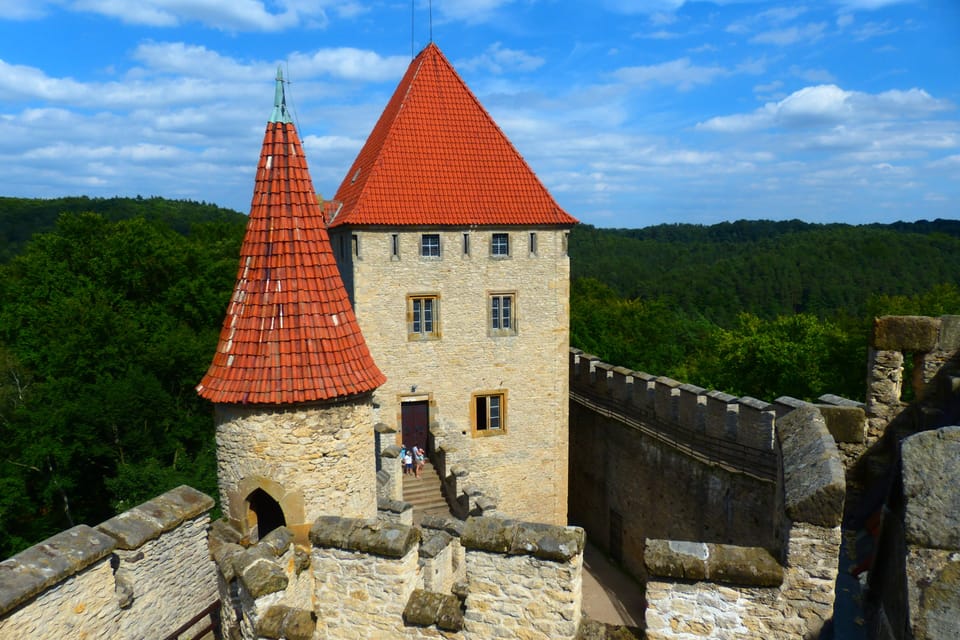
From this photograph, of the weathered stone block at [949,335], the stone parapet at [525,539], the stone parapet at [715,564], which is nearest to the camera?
the stone parapet at [715,564]

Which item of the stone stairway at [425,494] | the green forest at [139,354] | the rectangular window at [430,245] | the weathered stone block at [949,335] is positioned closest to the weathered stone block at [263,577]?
the weathered stone block at [949,335]

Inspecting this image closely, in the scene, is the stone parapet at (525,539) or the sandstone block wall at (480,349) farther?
the sandstone block wall at (480,349)

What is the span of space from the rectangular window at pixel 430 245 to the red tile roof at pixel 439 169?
43cm

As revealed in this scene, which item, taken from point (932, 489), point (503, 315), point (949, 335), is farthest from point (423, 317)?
point (932, 489)

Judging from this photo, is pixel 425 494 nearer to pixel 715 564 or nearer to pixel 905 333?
pixel 905 333

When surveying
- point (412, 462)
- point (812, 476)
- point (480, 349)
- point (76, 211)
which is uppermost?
point (76, 211)

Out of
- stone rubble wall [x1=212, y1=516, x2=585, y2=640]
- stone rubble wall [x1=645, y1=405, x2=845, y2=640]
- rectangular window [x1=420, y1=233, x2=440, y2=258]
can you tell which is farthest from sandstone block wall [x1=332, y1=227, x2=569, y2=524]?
stone rubble wall [x1=645, y1=405, x2=845, y2=640]

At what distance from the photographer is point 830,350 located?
92.6ft

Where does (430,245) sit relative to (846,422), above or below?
above

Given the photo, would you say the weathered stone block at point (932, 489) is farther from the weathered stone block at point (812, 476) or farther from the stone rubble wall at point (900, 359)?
the stone rubble wall at point (900, 359)

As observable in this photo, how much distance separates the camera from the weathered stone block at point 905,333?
6.98m

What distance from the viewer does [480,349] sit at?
17.8m

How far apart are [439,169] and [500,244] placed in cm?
271

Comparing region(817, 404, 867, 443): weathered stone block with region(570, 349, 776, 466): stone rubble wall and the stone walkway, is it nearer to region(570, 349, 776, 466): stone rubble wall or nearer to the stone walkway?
Answer: region(570, 349, 776, 466): stone rubble wall
